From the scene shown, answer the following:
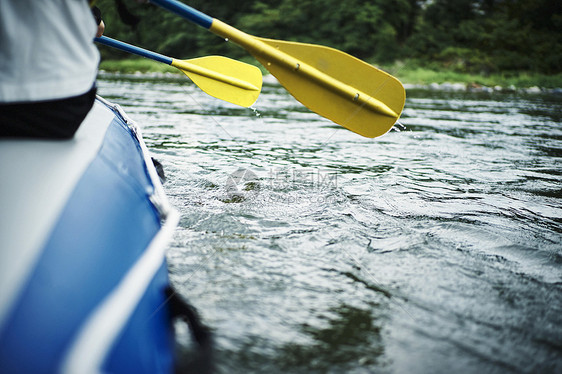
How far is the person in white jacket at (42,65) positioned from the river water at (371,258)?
2.51 ft

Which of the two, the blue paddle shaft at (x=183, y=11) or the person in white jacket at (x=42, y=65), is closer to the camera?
the person in white jacket at (x=42, y=65)

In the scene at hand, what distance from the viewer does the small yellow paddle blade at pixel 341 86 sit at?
2.37m

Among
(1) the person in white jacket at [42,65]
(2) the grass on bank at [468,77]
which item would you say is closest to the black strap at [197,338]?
(1) the person in white jacket at [42,65]

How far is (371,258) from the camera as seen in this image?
190cm

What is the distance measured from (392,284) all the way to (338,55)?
139 centimetres

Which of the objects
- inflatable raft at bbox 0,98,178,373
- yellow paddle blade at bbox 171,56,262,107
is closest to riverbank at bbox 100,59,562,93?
yellow paddle blade at bbox 171,56,262,107

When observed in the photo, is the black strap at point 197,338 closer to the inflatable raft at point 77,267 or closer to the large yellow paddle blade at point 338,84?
the inflatable raft at point 77,267

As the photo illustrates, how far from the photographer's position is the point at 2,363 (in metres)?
0.77

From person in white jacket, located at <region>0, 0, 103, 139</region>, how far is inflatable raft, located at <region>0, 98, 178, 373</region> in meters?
0.07

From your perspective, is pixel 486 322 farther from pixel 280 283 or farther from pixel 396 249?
pixel 280 283

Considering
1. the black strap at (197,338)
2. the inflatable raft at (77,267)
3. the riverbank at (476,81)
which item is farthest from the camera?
the riverbank at (476,81)

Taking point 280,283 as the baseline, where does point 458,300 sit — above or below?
above

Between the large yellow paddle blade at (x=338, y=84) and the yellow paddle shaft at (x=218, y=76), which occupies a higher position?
the large yellow paddle blade at (x=338, y=84)

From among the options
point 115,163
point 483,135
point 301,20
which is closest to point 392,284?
point 115,163
